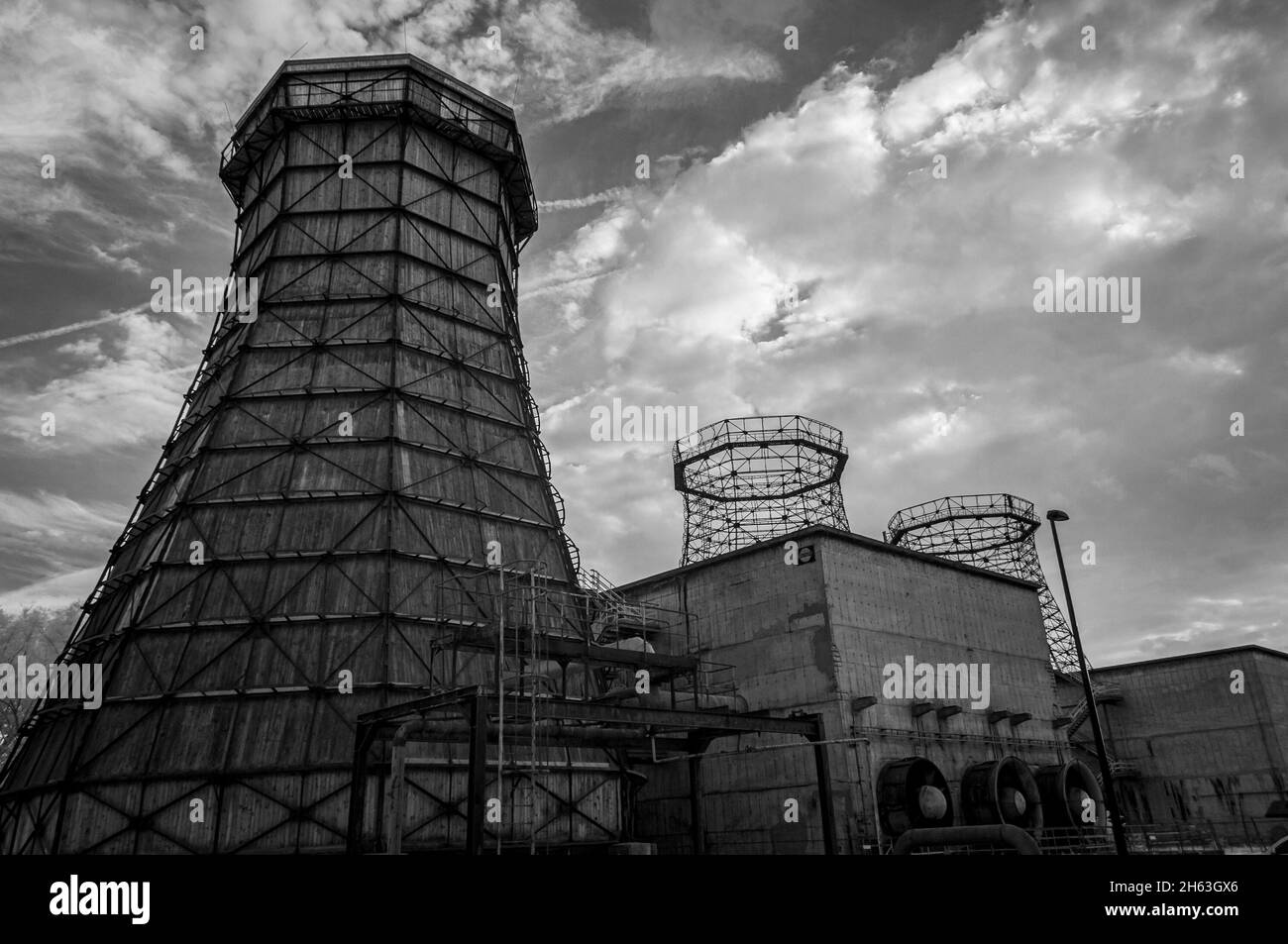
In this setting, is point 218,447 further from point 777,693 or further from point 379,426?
Answer: point 777,693

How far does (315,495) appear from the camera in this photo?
2331 cm

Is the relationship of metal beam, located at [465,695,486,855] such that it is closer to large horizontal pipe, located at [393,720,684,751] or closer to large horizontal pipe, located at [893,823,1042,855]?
large horizontal pipe, located at [393,720,684,751]

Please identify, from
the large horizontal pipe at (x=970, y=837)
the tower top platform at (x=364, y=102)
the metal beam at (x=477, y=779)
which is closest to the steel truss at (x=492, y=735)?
the metal beam at (x=477, y=779)

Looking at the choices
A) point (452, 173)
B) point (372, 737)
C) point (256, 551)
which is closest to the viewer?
point (372, 737)

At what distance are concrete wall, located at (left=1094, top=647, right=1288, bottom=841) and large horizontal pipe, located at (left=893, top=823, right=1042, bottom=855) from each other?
23.2 m

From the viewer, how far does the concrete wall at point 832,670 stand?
24.2 meters

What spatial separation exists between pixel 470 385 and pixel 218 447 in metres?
8.12

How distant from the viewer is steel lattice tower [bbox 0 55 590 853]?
1930cm

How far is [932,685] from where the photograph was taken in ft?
90.6

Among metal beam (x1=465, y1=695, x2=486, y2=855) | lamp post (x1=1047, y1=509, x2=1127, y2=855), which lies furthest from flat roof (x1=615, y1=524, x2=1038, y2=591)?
metal beam (x1=465, y1=695, x2=486, y2=855)

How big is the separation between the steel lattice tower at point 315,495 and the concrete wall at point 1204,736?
31.4m
